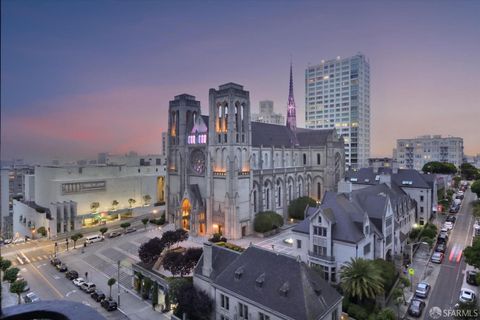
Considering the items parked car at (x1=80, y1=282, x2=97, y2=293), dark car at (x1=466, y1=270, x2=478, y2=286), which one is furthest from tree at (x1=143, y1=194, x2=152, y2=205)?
dark car at (x1=466, y1=270, x2=478, y2=286)

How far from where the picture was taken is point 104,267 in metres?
48.3

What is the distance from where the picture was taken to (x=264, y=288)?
86.1 ft

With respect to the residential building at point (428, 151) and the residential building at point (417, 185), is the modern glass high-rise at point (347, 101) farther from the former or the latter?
the residential building at point (417, 185)

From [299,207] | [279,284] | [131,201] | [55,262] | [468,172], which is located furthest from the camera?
[468,172]

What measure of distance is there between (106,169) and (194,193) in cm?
3643

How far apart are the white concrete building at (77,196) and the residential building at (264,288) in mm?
51182

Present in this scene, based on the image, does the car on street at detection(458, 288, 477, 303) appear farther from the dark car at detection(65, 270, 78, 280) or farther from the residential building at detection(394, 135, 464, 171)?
the residential building at detection(394, 135, 464, 171)

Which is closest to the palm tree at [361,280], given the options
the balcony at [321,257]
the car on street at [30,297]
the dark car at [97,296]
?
the balcony at [321,257]

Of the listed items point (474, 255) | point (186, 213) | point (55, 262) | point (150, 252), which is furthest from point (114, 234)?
Result: point (474, 255)

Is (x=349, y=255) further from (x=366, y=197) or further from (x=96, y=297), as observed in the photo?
(x=96, y=297)

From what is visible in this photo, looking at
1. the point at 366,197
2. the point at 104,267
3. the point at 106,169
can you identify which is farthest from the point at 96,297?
the point at 106,169

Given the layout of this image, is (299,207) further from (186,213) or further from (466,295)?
(466,295)

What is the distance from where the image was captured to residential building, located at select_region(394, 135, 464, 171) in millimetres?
153750

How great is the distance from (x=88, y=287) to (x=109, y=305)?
666 centimetres
